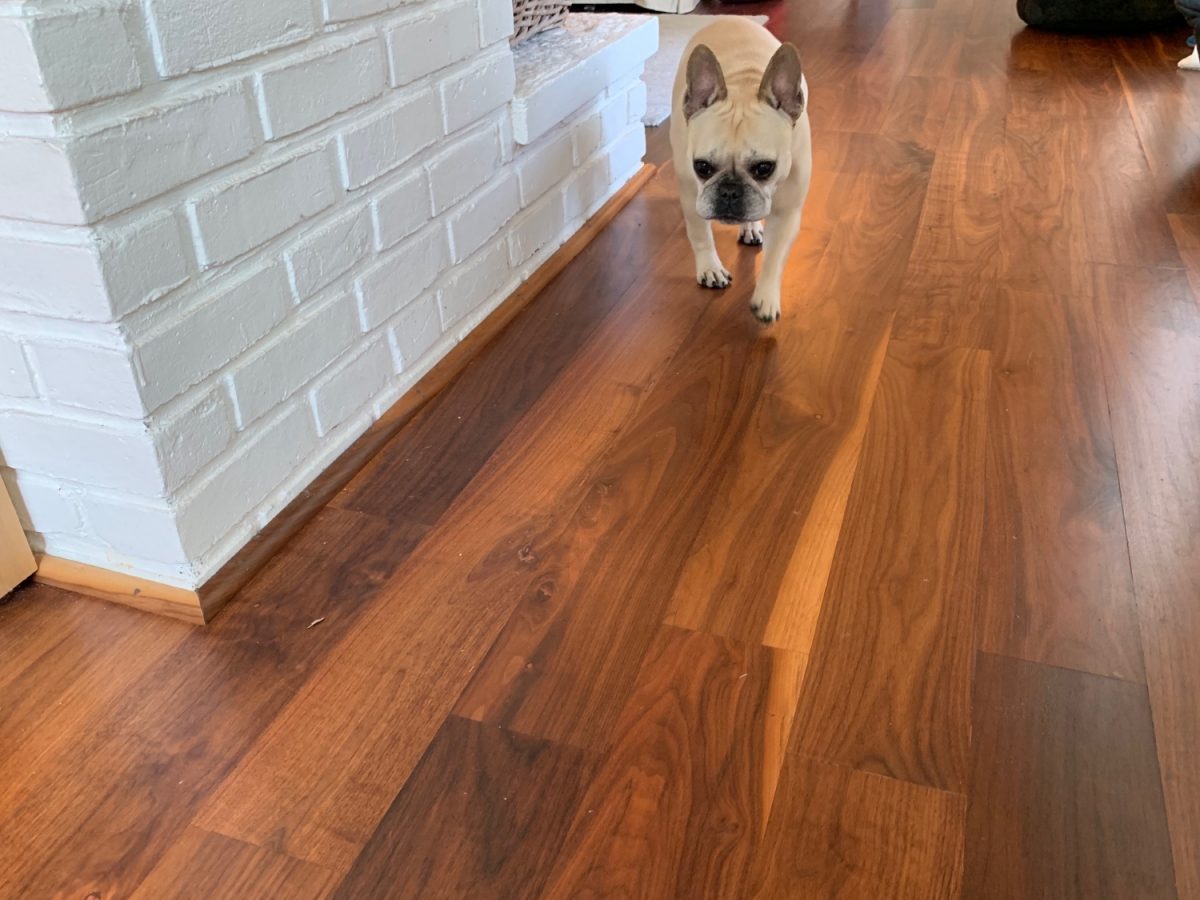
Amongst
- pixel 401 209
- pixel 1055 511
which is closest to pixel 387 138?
pixel 401 209

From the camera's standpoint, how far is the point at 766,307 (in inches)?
66.2

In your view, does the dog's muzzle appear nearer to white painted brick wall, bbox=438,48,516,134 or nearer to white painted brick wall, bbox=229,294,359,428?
white painted brick wall, bbox=438,48,516,134

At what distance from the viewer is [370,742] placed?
3.16ft

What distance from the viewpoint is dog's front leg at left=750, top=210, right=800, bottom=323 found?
1685 mm

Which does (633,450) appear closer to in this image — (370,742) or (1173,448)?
(370,742)

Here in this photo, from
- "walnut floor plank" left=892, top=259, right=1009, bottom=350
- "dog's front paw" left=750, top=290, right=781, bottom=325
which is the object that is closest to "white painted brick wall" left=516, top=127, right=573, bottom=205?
"dog's front paw" left=750, top=290, right=781, bottom=325

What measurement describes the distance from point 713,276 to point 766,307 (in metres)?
0.17

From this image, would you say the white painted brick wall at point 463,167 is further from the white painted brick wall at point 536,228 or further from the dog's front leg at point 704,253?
the dog's front leg at point 704,253

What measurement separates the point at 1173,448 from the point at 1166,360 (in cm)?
26

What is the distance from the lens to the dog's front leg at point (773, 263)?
1.68 m

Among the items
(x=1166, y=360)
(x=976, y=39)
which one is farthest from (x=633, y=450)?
(x=976, y=39)

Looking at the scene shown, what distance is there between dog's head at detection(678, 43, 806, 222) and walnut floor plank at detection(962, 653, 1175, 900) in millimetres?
862

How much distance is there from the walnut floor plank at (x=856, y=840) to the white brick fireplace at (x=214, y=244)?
0.68m

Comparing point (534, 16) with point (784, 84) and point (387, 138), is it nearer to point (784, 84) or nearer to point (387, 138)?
point (784, 84)
